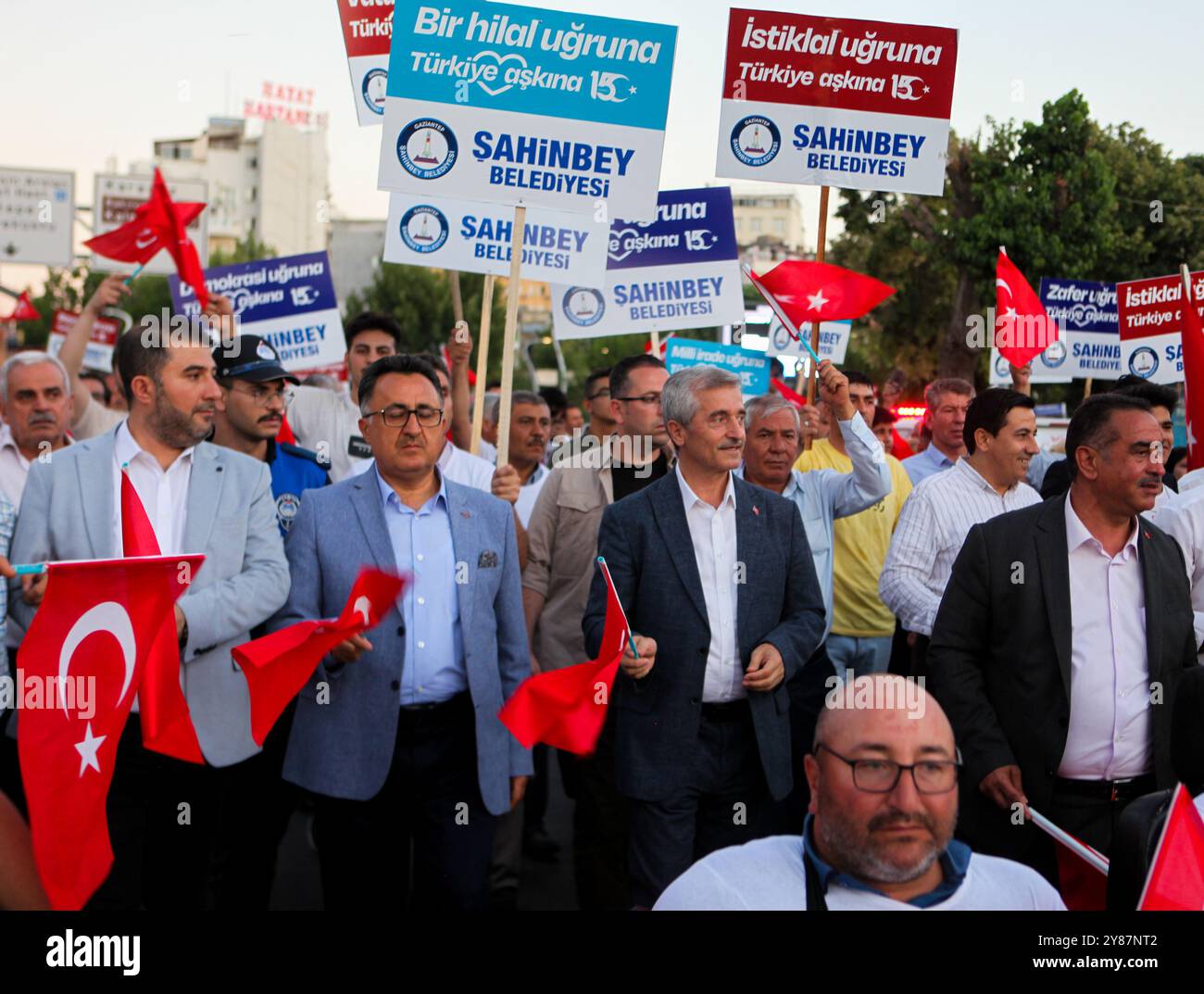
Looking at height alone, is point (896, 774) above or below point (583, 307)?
below

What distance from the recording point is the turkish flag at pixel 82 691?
3.74 meters

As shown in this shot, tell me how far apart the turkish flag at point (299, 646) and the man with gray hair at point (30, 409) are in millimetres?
2390

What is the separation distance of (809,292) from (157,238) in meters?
5.14

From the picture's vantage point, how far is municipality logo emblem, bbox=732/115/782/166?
714 cm

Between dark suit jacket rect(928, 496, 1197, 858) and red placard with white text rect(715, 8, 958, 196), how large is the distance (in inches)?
117

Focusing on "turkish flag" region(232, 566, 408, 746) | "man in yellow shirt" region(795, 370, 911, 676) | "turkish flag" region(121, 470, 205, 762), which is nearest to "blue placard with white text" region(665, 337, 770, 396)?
"man in yellow shirt" region(795, 370, 911, 676)

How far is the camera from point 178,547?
4.71 m

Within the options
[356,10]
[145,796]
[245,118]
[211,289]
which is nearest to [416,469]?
[145,796]

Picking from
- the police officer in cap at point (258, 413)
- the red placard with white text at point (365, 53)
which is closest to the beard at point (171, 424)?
the police officer in cap at point (258, 413)

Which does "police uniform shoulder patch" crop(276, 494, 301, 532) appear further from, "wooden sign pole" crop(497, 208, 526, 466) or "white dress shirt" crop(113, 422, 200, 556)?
"white dress shirt" crop(113, 422, 200, 556)

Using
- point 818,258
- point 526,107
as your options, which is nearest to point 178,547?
point 526,107

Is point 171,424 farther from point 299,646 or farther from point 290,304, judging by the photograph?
point 290,304
